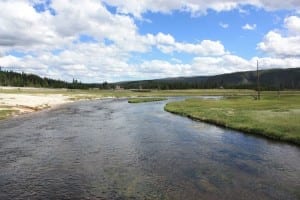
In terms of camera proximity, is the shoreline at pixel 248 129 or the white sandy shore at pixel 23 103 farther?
the white sandy shore at pixel 23 103

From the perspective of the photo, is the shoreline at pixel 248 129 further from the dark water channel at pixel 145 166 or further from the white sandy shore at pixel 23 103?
the white sandy shore at pixel 23 103

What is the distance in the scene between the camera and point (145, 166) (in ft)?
91.1

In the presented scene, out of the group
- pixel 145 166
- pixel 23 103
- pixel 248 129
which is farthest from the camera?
pixel 23 103

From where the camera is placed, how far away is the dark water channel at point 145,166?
834 inches

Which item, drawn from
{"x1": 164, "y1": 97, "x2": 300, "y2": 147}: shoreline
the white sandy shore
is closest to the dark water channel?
{"x1": 164, "y1": 97, "x2": 300, "y2": 147}: shoreline

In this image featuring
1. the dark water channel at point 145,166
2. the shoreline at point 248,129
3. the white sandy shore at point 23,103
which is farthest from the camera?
the white sandy shore at point 23,103

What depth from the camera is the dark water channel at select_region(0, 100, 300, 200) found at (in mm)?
21188

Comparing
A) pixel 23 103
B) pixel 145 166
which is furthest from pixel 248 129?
pixel 23 103

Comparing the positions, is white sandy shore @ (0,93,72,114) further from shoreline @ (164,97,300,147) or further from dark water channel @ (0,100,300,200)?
shoreline @ (164,97,300,147)

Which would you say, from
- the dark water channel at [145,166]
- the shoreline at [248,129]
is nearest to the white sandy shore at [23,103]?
the dark water channel at [145,166]

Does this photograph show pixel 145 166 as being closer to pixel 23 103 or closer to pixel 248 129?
pixel 248 129

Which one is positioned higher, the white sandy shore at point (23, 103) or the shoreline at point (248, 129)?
the white sandy shore at point (23, 103)

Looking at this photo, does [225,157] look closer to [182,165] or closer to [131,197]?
[182,165]

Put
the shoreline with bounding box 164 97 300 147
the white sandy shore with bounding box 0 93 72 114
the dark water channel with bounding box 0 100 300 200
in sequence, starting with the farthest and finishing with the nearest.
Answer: the white sandy shore with bounding box 0 93 72 114
the shoreline with bounding box 164 97 300 147
the dark water channel with bounding box 0 100 300 200
